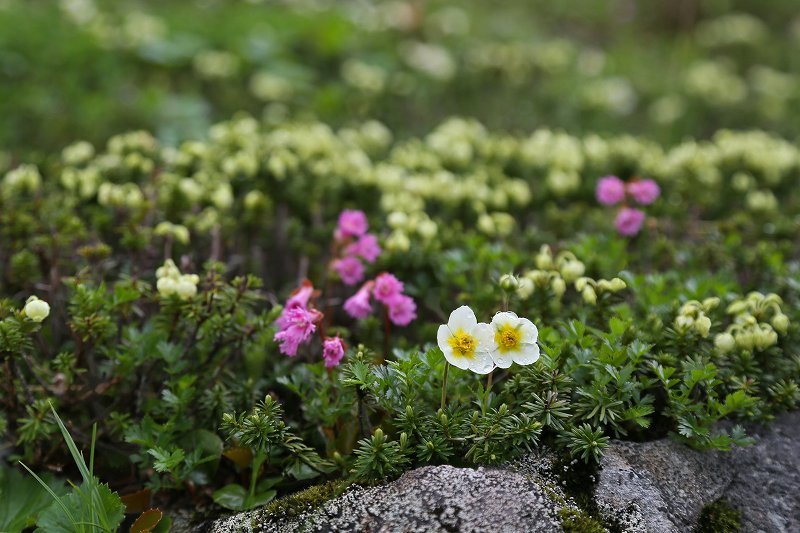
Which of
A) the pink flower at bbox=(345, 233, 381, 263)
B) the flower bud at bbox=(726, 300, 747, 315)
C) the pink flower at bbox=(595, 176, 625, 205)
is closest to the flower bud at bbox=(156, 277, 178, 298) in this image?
the pink flower at bbox=(345, 233, 381, 263)

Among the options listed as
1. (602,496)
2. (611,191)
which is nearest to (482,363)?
(602,496)

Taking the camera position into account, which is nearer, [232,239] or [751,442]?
[751,442]

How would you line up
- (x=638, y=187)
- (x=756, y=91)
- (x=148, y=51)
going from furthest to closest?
(x=756, y=91), (x=148, y=51), (x=638, y=187)

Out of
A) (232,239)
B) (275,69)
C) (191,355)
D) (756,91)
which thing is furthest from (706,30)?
(191,355)

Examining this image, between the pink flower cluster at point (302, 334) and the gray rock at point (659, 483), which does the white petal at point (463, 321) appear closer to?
the pink flower cluster at point (302, 334)

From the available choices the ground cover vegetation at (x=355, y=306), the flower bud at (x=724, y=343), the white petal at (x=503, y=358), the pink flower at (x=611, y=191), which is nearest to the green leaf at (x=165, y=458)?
the ground cover vegetation at (x=355, y=306)

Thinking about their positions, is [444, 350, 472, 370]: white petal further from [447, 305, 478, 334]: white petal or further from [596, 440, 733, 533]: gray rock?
[596, 440, 733, 533]: gray rock

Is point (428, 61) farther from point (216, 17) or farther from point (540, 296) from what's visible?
point (540, 296)
